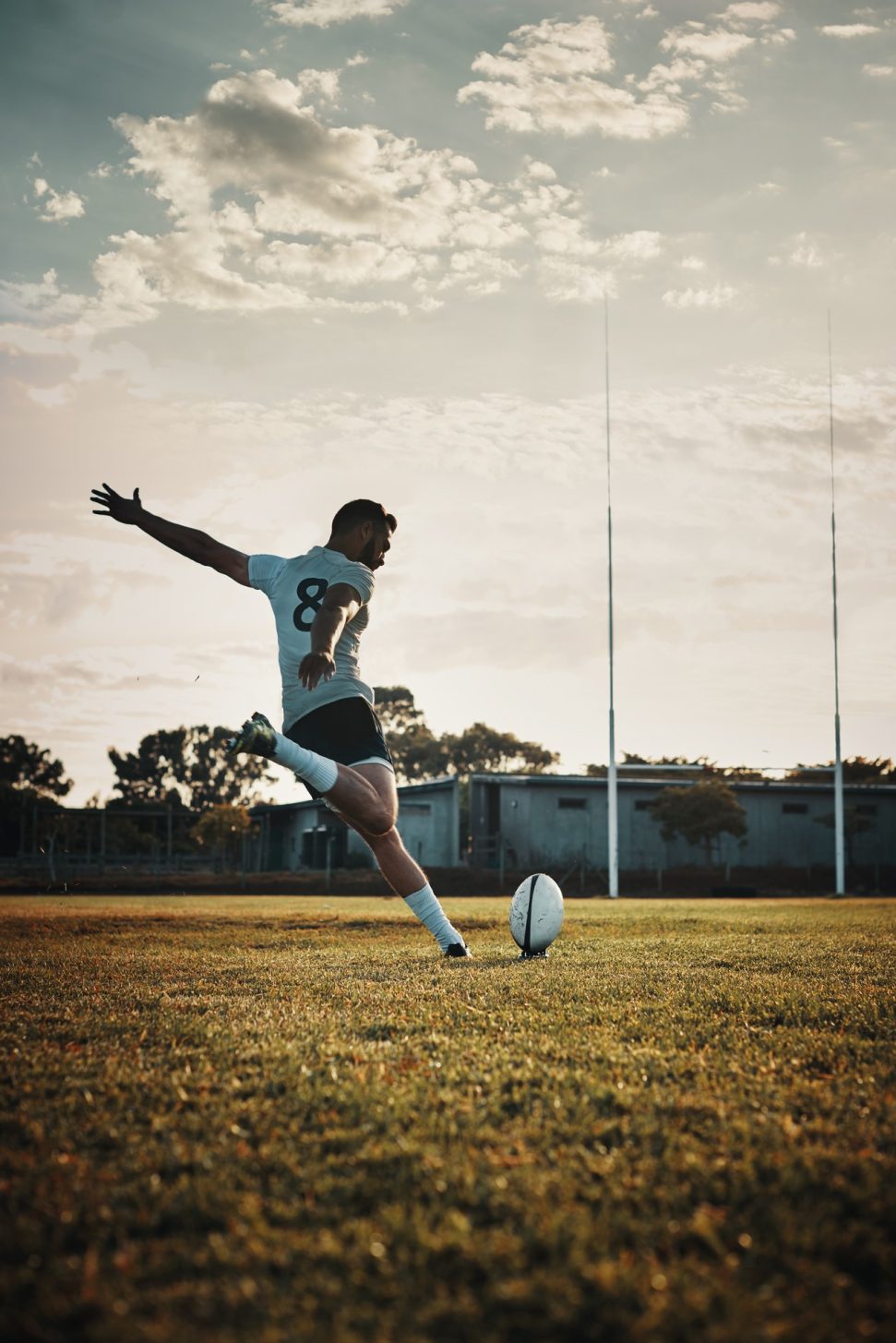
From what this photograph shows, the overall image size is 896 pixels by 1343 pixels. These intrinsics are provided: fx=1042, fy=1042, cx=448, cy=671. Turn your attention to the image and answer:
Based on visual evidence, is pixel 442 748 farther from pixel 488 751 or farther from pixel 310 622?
pixel 310 622

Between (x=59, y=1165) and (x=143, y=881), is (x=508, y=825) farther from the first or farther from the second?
(x=59, y=1165)

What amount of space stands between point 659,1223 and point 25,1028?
2997 mm

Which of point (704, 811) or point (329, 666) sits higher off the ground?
point (329, 666)

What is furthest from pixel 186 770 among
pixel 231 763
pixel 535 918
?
pixel 535 918

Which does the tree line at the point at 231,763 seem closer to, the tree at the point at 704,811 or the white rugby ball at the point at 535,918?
the tree at the point at 704,811

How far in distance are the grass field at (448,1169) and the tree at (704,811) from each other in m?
42.9

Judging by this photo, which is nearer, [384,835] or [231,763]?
[384,835]

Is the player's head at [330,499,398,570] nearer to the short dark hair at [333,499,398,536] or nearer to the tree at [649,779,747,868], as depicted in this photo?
the short dark hair at [333,499,398,536]

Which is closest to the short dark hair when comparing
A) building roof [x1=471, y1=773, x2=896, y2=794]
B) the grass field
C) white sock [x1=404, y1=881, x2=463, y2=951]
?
white sock [x1=404, y1=881, x2=463, y2=951]

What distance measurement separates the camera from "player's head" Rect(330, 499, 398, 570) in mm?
6840

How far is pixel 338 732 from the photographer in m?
6.61

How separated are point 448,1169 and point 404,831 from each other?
49.8 metres

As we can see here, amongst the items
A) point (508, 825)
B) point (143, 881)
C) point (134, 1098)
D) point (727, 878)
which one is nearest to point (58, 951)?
point (134, 1098)

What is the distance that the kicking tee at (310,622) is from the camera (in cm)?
657
